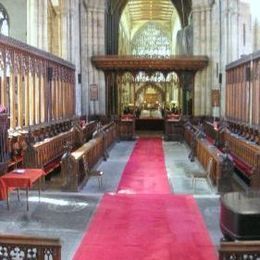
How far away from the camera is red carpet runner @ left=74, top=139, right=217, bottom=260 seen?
5684mm

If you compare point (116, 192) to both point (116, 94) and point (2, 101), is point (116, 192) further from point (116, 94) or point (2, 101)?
point (116, 94)

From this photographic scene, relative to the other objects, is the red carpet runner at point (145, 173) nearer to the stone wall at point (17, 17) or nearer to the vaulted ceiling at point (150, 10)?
the stone wall at point (17, 17)

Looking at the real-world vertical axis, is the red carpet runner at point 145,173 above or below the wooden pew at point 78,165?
below

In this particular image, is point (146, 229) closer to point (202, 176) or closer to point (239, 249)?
point (202, 176)

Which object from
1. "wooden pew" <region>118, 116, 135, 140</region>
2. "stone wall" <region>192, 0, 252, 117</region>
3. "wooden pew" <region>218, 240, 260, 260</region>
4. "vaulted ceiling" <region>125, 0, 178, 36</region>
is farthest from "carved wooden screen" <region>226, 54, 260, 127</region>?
"vaulted ceiling" <region>125, 0, 178, 36</region>

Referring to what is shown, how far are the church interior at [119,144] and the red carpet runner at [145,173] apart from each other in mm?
44

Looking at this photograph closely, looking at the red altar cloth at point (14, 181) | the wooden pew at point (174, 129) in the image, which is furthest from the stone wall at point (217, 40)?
the red altar cloth at point (14, 181)

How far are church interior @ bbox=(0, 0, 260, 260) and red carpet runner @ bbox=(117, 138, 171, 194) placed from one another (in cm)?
4

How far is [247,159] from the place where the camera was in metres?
11.1

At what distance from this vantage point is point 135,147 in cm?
1809

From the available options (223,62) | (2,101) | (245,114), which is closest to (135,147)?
(245,114)

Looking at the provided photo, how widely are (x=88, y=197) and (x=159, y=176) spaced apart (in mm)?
2978

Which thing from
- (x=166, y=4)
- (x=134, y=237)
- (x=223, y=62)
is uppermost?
(x=166, y=4)

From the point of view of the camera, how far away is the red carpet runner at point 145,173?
985cm
